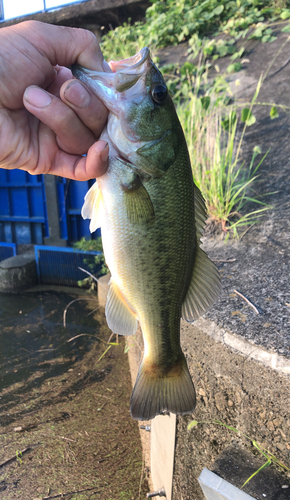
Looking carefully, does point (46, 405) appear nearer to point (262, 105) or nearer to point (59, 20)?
point (262, 105)

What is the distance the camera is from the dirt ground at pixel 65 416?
301 cm

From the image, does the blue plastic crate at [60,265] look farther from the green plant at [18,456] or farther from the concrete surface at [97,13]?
the concrete surface at [97,13]

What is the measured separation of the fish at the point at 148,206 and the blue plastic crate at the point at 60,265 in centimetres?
578

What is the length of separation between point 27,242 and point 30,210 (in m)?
0.82

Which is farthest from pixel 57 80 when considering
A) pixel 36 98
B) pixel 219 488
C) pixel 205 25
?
pixel 205 25

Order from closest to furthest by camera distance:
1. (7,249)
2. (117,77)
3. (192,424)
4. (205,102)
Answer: (117,77), (192,424), (205,102), (7,249)

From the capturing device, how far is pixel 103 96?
124 centimetres

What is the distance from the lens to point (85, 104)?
124cm

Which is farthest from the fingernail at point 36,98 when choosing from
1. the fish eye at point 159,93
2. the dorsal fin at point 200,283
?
the dorsal fin at point 200,283

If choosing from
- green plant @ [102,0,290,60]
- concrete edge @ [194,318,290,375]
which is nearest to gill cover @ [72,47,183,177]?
concrete edge @ [194,318,290,375]

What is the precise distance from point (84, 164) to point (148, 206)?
44 centimetres

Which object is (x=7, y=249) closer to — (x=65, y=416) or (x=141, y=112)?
(x=65, y=416)

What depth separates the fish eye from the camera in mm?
1225

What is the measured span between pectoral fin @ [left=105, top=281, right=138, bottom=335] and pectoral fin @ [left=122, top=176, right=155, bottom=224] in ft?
0.99
